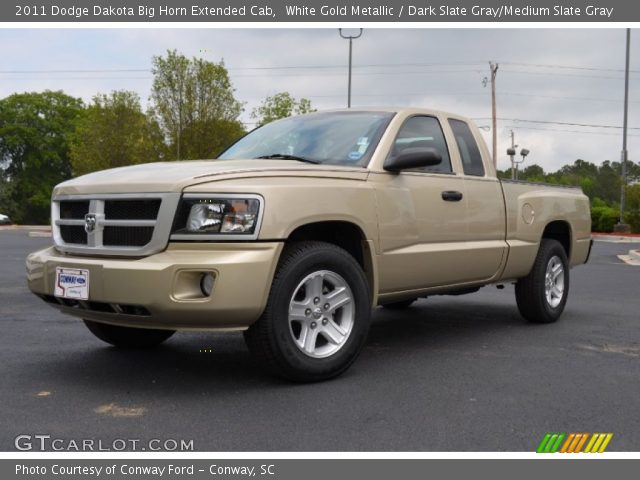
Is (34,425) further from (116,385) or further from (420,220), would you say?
(420,220)

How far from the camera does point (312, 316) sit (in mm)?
4512

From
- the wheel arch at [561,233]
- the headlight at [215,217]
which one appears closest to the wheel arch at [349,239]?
the headlight at [215,217]

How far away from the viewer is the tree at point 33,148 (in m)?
65.1

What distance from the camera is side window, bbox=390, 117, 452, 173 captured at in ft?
18.3

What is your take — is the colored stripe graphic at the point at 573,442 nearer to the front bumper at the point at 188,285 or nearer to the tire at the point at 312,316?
the tire at the point at 312,316

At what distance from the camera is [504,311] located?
26.5ft

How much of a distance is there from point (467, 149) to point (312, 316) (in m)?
2.51

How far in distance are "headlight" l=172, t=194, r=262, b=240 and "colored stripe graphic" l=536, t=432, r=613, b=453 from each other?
1873 millimetres

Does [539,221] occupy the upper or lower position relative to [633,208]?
upper

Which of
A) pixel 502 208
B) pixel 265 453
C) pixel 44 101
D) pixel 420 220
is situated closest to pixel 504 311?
pixel 502 208

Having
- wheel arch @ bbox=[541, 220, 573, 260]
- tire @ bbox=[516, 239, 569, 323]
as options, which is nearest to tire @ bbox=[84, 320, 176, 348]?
tire @ bbox=[516, 239, 569, 323]

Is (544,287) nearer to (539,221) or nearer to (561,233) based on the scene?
(539,221)

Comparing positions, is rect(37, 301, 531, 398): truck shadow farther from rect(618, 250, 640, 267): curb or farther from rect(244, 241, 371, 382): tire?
rect(618, 250, 640, 267): curb

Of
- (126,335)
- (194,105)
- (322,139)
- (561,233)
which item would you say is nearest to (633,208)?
(194,105)
